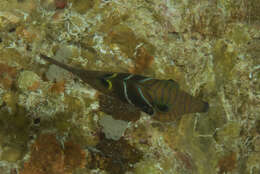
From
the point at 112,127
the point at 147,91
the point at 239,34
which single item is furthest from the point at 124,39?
the point at 239,34

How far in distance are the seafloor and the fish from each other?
0.36 meters

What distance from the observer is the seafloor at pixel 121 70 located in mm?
3182

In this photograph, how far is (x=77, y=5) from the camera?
3.67 m

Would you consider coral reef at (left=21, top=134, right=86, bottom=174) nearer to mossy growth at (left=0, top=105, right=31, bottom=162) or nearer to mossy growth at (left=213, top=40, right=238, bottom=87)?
mossy growth at (left=0, top=105, right=31, bottom=162)

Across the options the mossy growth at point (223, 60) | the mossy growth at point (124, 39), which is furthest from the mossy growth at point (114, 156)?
the mossy growth at point (223, 60)

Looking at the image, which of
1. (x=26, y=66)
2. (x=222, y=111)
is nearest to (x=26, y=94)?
(x=26, y=66)

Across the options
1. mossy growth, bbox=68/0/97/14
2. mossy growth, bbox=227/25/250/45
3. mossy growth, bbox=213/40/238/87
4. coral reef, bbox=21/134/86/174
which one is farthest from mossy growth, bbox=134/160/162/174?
mossy growth, bbox=227/25/250/45

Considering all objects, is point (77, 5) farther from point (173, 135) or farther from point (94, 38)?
point (173, 135)

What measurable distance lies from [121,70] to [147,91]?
0.94 metres

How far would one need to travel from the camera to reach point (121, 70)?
3.58m

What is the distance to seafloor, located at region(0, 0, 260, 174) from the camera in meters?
3.18

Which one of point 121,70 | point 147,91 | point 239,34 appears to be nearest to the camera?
point 147,91

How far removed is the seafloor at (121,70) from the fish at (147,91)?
356 millimetres

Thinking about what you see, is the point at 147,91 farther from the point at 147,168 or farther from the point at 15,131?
the point at 15,131
